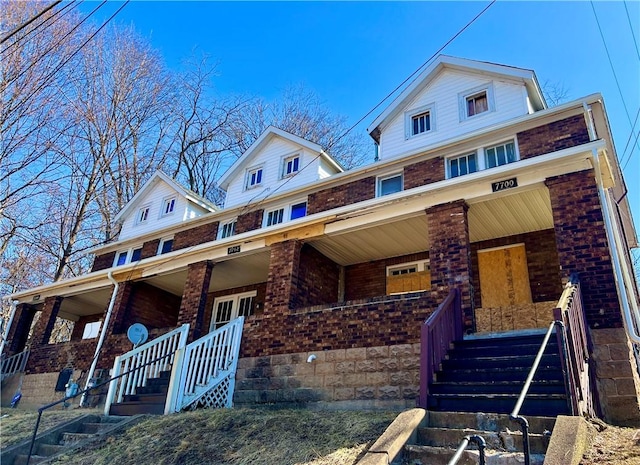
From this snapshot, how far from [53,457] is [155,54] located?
71.7 ft

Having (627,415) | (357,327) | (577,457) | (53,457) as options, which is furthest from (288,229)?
(577,457)

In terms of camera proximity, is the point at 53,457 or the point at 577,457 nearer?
the point at 577,457

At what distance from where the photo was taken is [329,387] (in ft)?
27.1

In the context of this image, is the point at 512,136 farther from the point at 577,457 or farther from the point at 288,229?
the point at 577,457

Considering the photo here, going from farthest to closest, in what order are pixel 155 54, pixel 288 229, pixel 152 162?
1. pixel 152 162
2. pixel 155 54
3. pixel 288 229

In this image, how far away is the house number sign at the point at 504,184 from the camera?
8289mm

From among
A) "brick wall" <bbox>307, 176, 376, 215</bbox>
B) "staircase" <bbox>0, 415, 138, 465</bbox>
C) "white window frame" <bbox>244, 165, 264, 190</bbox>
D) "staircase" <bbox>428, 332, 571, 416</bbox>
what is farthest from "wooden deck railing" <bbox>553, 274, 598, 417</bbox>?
"white window frame" <bbox>244, 165, 264, 190</bbox>

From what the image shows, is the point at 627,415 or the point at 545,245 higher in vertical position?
the point at 545,245

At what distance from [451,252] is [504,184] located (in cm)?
162

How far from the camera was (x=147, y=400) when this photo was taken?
8.94 m

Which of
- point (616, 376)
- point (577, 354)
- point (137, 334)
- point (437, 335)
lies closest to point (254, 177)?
point (137, 334)

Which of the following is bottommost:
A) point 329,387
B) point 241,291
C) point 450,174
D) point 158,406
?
point 158,406

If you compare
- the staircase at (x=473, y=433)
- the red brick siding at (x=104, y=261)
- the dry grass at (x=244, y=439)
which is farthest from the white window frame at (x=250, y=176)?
the staircase at (x=473, y=433)

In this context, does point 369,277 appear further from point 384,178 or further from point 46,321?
point 46,321
